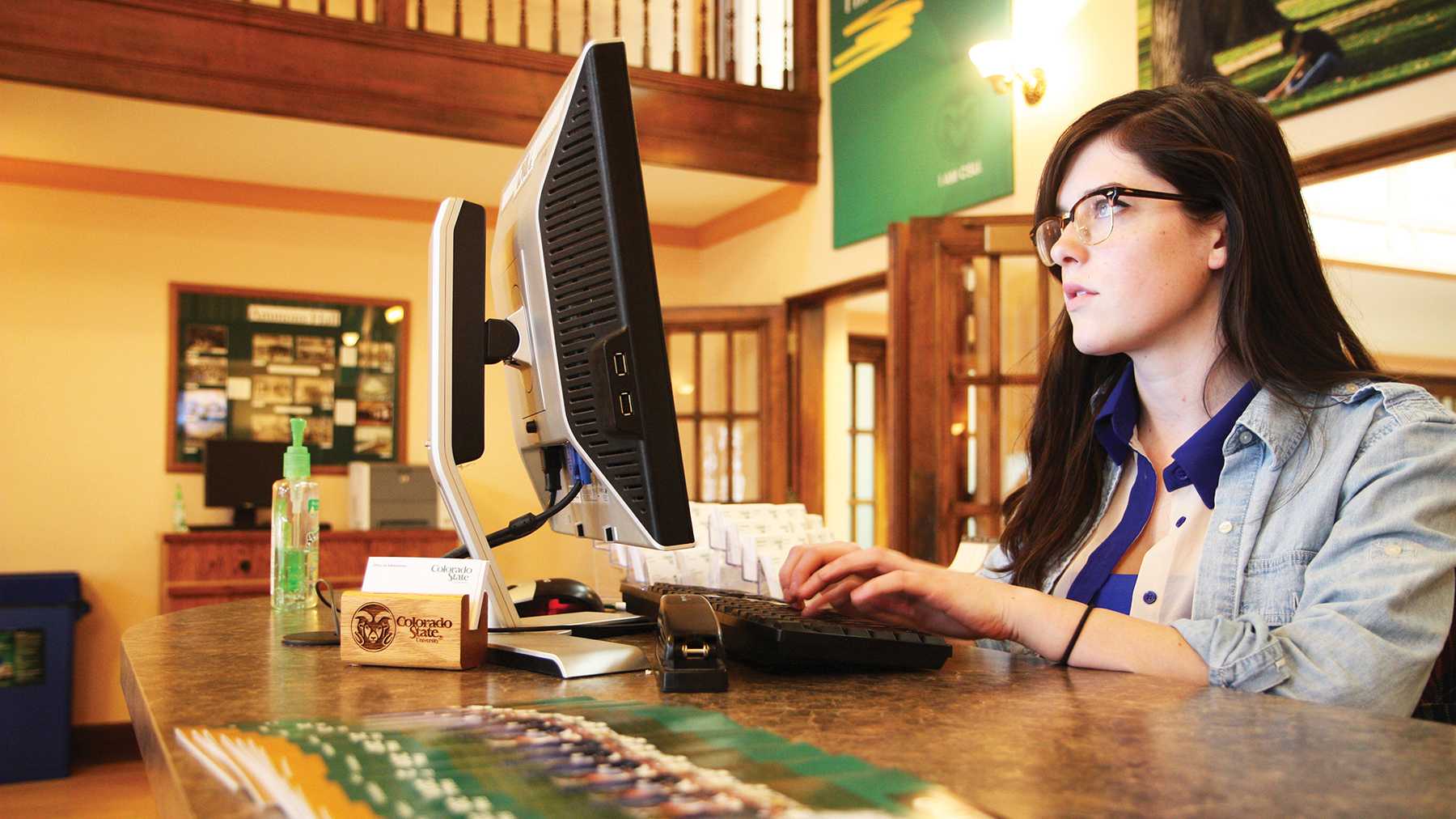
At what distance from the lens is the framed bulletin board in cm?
504

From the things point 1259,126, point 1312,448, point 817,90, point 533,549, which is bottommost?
point 533,549

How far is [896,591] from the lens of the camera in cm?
105

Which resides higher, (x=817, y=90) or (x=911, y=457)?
(x=817, y=90)

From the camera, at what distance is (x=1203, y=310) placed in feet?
3.96

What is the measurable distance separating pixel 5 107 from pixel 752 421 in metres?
3.32

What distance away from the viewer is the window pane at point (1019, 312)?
3818mm

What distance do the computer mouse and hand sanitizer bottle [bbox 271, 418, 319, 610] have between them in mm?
391

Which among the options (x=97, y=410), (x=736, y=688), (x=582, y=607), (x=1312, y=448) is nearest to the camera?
(x=736, y=688)

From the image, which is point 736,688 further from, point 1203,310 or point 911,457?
point 911,457

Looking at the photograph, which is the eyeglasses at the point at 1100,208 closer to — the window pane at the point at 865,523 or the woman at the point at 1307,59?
the woman at the point at 1307,59

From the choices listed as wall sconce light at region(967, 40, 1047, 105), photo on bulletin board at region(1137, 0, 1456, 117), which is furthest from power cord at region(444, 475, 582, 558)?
wall sconce light at region(967, 40, 1047, 105)

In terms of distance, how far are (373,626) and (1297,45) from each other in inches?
117

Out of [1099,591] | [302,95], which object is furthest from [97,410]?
[1099,591]

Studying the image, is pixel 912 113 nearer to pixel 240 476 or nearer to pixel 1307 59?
pixel 1307 59
